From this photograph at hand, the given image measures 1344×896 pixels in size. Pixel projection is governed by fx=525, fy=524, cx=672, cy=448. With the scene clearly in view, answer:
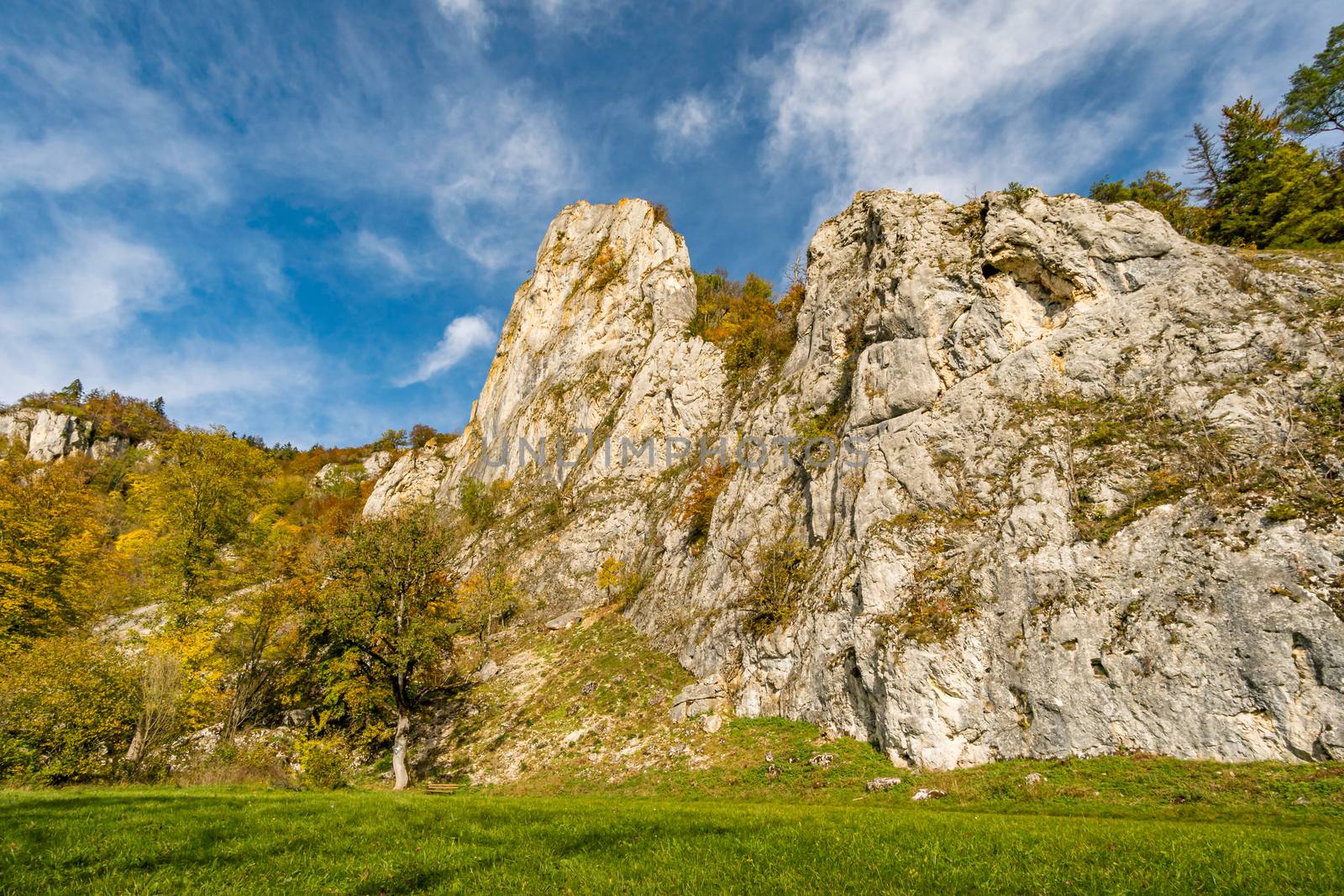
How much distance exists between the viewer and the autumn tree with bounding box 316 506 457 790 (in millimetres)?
21797

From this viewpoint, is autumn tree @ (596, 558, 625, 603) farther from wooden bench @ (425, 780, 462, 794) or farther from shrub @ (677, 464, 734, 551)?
wooden bench @ (425, 780, 462, 794)

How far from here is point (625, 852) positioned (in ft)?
23.1

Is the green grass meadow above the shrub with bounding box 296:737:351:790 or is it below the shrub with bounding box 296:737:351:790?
above

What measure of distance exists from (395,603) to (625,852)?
20.2 meters

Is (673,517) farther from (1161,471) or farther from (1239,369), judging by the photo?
(1239,369)

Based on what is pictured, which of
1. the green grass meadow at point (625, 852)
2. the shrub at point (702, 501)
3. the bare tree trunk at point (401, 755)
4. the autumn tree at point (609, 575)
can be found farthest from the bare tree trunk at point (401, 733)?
the shrub at point (702, 501)

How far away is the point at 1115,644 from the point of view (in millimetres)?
14797

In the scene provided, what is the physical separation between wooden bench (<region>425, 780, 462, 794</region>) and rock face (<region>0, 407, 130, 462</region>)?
127 m

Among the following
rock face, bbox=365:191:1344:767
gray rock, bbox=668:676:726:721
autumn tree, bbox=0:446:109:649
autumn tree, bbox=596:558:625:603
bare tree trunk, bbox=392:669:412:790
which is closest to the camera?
rock face, bbox=365:191:1344:767

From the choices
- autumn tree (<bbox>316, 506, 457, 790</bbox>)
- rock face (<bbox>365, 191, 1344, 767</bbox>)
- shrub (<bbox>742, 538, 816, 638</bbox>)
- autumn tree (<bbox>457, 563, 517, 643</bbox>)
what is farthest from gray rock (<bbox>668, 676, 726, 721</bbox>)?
autumn tree (<bbox>457, 563, 517, 643</bbox>)

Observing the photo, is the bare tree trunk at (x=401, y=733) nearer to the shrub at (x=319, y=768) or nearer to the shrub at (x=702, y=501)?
the shrub at (x=319, y=768)

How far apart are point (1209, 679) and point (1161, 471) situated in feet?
22.7

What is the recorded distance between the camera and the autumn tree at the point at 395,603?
21797 mm

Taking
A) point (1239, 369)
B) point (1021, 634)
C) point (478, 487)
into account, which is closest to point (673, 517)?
point (1021, 634)
